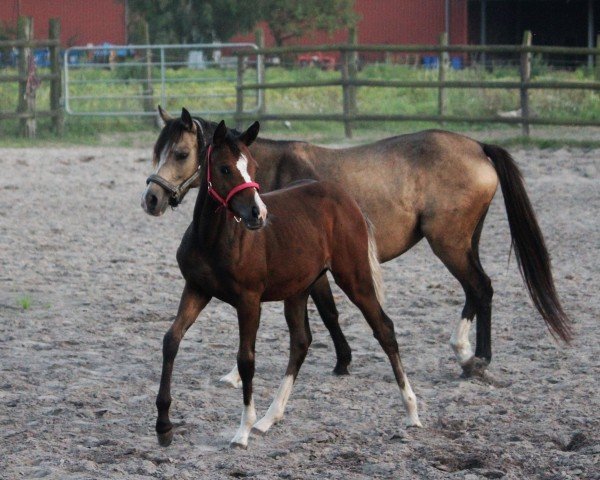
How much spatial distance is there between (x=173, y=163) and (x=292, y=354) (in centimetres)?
111

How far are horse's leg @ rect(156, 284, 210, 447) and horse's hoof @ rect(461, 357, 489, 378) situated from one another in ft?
5.69

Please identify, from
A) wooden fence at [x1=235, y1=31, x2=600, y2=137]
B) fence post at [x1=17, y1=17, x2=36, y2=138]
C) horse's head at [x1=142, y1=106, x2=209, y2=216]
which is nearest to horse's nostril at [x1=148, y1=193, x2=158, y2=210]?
horse's head at [x1=142, y1=106, x2=209, y2=216]

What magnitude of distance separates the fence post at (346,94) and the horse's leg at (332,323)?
38.7 feet

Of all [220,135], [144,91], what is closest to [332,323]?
[220,135]

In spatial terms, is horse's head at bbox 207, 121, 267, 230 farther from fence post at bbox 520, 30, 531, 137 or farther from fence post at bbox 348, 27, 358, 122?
fence post at bbox 348, 27, 358, 122

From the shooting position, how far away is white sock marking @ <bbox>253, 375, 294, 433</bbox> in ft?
16.0

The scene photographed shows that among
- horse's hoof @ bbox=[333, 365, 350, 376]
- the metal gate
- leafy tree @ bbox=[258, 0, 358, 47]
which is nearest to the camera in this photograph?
horse's hoof @ bbox=[333, 365, 350, 376]

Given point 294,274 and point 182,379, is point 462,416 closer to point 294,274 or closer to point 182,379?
point 294,274

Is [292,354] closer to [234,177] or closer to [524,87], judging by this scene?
[234,177]

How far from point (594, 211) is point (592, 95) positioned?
29.3ft

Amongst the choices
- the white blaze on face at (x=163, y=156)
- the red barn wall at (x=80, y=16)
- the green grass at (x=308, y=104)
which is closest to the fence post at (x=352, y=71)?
the green grass at (x=308, y=104)

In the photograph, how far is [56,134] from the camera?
731 inches

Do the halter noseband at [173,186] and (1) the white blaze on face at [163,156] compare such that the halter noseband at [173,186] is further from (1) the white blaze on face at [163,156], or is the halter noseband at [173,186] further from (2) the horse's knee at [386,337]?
(2) the horse's knee at [386,337]

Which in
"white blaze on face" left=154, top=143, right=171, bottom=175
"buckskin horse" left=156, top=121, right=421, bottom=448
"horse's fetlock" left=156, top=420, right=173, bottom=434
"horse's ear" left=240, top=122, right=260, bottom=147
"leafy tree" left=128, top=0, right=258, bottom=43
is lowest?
"horse's fetlock" left=156, top=420, right=173, bottom=434
